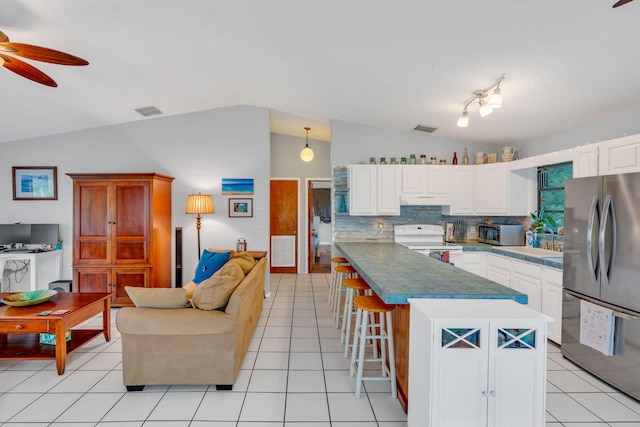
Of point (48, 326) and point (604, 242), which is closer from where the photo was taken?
point (604, 242)

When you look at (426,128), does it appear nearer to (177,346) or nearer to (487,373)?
(487,373)

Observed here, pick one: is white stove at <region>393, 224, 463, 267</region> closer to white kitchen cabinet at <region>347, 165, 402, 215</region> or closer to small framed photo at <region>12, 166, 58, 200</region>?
Result: white kitchen cabinet at <region>347, 165, 402, 215</region>

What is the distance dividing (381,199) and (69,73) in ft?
12.7

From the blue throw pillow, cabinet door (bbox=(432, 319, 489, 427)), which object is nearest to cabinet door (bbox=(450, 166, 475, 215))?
the blue throw pillow

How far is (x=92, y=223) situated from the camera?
4441mm

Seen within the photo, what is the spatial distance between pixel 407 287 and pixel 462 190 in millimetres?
3140

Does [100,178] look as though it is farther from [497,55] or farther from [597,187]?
[597,187]

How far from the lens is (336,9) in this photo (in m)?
2.27

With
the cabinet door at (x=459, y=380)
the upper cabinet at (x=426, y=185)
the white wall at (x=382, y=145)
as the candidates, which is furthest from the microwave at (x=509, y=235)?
the cabinet door at (x=459, y=380)

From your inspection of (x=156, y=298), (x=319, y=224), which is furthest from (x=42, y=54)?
(x=319, y=224)

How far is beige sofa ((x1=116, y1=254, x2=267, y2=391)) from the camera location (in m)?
2.38

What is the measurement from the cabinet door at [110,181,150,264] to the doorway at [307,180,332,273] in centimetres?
322

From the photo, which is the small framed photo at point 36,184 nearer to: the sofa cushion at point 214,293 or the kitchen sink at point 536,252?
the sofa cushion at point 214,293

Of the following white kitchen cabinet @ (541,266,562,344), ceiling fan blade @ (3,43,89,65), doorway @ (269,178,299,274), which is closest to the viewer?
ceiling fan blade @ (3,43,89,65)
